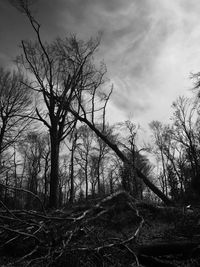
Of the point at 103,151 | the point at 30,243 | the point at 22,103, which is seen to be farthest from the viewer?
the point at 103,151

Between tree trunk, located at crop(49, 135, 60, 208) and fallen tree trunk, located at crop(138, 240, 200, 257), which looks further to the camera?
tree trunk, located at crop(49, 135, 60, 208)

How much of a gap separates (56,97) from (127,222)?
340 inches

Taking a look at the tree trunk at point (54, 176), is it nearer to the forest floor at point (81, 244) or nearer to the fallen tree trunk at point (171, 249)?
the forest floor at point (81, 244)

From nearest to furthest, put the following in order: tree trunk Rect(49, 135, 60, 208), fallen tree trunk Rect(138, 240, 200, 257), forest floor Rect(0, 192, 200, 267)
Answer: forest floor Rect(0, 192, 200, 267) < fallen tree trunk Rect(138, 240, 200, 257) < tree trunk Rect(49, 135, 60, 208)

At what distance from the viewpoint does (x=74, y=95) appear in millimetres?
13133

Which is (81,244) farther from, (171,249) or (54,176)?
(54,176)

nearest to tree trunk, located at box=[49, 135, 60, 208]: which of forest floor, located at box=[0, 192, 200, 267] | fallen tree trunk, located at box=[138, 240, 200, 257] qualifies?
forest floor, located at box=[0, 192, 200, 267]

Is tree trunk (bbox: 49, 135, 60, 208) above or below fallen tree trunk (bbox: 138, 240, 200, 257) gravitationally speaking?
above

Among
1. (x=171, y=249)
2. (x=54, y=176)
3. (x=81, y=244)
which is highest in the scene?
(x=54, y=176)

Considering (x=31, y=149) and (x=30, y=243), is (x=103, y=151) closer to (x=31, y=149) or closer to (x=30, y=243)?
(x=31, y=149)

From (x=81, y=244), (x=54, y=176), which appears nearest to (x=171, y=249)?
(x=81, y=244)

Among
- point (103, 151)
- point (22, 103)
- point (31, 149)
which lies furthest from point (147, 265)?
point (31, 149)

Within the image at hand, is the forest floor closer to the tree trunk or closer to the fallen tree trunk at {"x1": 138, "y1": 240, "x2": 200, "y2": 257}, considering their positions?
the fallen tree trunk at {"x1": 138, "y1": 240, "x2": 200, "y2": 257}

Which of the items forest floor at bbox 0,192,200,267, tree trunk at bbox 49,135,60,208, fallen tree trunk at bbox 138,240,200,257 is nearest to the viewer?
Answer: forest floor at bbox 0,192,200,267
